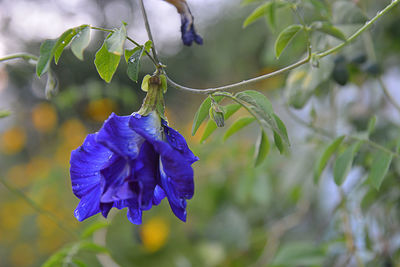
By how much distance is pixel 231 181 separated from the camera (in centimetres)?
124

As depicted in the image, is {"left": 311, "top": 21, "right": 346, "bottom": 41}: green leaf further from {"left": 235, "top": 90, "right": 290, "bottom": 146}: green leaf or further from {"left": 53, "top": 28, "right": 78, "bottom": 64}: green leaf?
{"left": 53, "top": 28, "right": 78, "bottom": 64}: green leaf

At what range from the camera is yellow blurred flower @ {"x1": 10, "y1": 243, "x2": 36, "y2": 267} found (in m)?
1.92

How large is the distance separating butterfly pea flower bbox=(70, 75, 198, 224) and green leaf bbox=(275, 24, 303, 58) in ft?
0.55

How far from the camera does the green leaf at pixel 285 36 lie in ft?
1.44

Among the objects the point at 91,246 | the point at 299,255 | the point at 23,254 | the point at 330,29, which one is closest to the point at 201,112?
the point at 330,29

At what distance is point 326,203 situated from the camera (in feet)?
4.19

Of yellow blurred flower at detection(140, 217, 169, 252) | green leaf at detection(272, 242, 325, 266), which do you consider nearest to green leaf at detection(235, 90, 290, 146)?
green leaf at detection(272, 242, 325, 266)

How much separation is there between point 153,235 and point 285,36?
97 centimetres

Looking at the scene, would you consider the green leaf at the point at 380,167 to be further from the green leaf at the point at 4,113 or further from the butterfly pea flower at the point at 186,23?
the green leaf at the point at 4,113

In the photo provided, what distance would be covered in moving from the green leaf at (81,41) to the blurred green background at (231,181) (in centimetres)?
12

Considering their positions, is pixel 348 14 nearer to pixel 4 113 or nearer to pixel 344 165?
pixel 344 165

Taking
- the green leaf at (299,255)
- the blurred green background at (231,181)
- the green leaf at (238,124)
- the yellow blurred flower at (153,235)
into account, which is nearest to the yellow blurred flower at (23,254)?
the blurred green background at (231,181)

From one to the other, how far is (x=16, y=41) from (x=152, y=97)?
2.62m

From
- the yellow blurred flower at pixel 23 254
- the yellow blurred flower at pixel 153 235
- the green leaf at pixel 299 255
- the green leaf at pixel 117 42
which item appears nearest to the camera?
the green leaf at pixel 117 42
